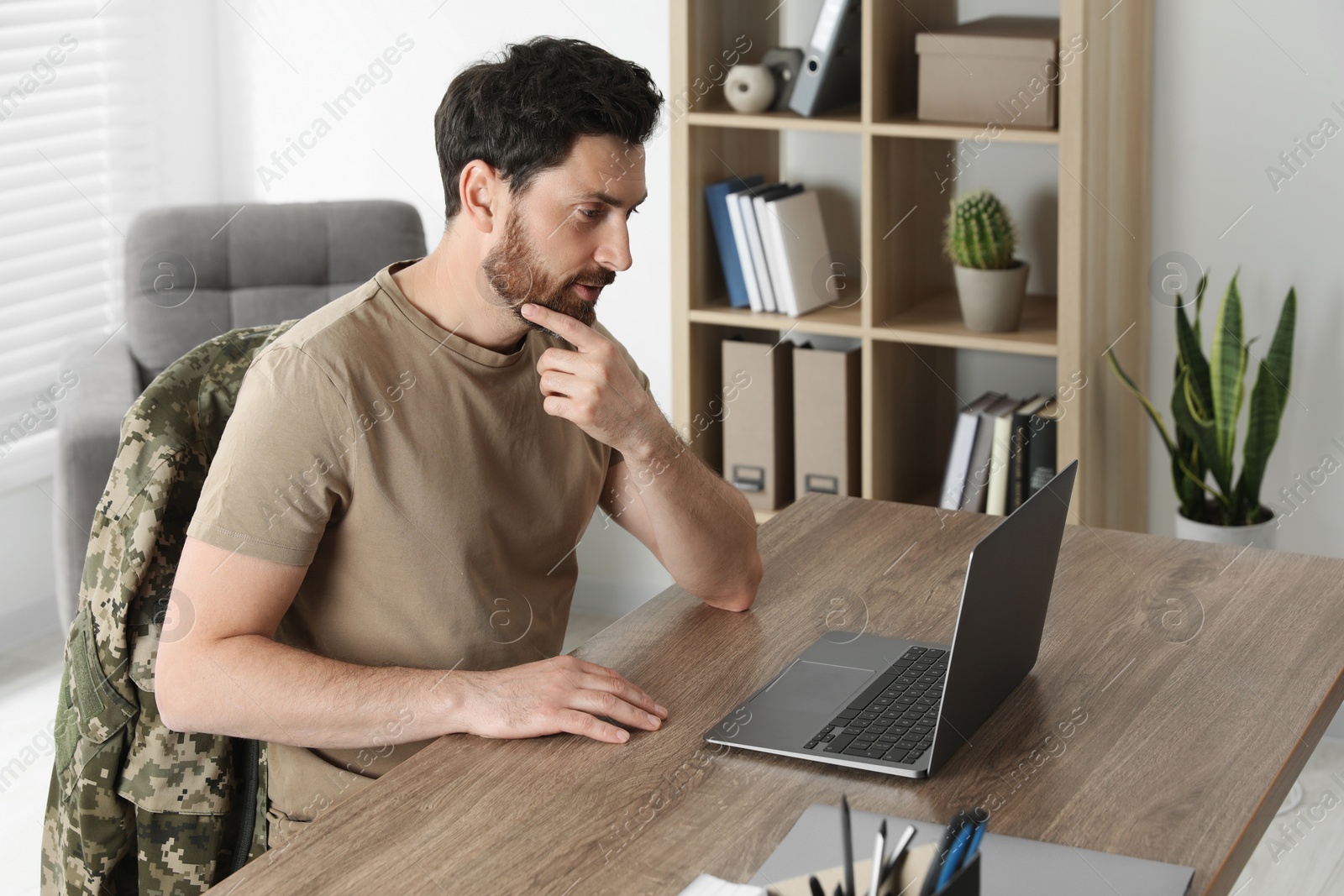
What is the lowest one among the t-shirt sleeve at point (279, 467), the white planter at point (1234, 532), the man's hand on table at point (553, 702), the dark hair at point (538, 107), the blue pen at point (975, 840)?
the white planter at point (1234, 532)

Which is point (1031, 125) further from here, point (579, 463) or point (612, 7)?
point (579, 463)

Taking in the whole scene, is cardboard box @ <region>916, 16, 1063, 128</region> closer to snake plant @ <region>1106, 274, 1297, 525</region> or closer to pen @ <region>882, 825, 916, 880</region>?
snake plant @ <region>1106, 274, 1297, 525</region>

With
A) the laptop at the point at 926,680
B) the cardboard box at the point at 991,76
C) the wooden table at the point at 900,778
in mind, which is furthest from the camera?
the cardboard box at the point at 991,76

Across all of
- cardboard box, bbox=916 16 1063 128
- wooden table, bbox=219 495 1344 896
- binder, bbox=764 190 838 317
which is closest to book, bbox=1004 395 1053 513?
binder, bbox=764 190 838 317

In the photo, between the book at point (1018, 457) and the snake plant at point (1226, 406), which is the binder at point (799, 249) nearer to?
the book at point (1018, 457)

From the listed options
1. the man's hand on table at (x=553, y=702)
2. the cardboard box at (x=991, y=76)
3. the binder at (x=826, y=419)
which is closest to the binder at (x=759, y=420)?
the binder at (x=826, y=419)

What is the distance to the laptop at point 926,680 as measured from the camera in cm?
129

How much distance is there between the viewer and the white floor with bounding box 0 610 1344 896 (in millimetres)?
2566

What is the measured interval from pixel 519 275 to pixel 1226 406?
5.84 ft

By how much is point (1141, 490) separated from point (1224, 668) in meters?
1.78

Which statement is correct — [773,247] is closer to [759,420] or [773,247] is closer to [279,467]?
[759,420]

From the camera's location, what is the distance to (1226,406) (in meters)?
2.89

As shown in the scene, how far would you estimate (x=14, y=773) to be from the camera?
9.85 ft

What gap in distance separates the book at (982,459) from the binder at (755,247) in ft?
1.71
